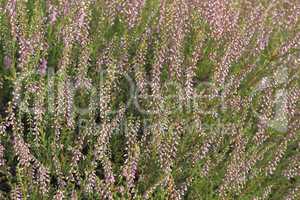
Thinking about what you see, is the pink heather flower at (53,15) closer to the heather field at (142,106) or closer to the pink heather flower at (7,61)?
the heather field at (142,106)

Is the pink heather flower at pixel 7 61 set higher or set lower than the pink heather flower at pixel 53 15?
lower

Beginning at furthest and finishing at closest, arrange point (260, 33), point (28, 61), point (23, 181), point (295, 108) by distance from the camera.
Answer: point (260, 33) < point (295, 108) < point (28, 61) < point (23, 181)

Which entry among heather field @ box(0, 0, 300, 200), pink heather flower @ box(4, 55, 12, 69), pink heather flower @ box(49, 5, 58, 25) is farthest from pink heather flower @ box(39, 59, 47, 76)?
pink heather flower @ box(49, 5, 58, 25)

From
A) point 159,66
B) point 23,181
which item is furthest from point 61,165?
point 159,66

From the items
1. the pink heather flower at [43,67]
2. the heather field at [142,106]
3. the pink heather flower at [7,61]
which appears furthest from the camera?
the pink heather flower at [7,61]

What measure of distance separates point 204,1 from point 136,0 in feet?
1.91

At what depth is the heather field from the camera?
2875 mm

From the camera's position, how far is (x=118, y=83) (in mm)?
3334

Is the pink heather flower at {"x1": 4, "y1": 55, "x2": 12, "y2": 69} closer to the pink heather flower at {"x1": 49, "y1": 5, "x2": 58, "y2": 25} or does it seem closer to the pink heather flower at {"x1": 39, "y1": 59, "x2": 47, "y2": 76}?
the pink heather flower at {"x1": 39, "y1": 59, "x2": 47, "y2": 76}

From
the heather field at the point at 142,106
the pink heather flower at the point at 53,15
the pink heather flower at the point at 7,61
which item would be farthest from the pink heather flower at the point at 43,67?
the pink heather flower at the point at 53,15

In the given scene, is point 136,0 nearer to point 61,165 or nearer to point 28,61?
point 28,61

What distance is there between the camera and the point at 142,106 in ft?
10.9

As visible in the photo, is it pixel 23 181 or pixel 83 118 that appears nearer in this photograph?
pixel 23 181

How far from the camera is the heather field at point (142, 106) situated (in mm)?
2875
